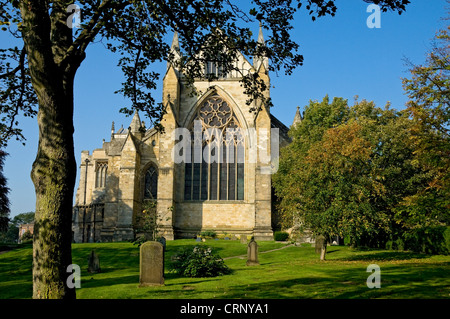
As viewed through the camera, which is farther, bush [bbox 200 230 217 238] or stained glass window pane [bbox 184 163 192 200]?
stained glass window pane [bbox 184 163 192 200]

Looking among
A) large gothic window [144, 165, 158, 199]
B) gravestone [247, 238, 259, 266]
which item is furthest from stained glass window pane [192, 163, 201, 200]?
gravestone [247, 238, 259, 266]

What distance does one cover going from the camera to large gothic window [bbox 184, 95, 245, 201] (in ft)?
114

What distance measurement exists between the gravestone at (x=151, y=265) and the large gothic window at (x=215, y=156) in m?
21.5

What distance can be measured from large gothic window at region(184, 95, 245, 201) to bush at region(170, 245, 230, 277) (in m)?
17.7

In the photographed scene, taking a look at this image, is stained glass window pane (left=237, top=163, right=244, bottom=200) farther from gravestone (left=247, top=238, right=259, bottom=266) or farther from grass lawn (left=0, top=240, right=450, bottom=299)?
gravestone (left=247, top=238, right=259, bottom=266)

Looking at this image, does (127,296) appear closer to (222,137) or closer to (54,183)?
(54,183)

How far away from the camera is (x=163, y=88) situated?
34969mm

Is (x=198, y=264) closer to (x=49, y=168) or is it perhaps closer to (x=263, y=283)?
(x=263, y=283)

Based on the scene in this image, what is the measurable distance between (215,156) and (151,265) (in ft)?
74.8

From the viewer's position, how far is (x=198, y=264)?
609 inches

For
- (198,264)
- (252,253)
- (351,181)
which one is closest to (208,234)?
(252,253)

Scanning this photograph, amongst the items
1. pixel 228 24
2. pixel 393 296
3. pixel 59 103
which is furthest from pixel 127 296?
pixel 228 24

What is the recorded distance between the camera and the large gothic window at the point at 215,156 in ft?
114

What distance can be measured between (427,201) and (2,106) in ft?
50.1
